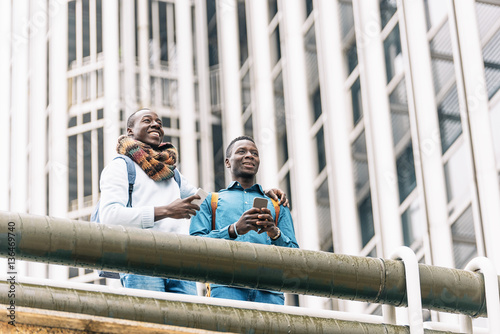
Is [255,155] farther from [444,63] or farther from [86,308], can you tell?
[444,63]

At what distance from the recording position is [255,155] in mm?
7039

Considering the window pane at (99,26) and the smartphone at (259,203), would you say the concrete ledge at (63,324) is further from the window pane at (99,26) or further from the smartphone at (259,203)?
the window pane at (99,26)

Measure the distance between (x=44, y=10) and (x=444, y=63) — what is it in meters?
17.0

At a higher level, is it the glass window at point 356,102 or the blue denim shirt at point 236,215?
the glass window at point 356,102

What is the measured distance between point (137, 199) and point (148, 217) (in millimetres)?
417

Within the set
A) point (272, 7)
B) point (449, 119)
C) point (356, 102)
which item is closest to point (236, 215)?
point (449, 119)

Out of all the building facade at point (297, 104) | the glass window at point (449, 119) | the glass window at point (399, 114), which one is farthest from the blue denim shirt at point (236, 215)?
the glass window at point (399, 114)

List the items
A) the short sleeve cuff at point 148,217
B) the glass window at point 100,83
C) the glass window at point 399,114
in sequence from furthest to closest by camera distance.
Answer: the glass window at point 100,83 < the glass window at point 399,114 < the short sleeve cuff at point 148,217

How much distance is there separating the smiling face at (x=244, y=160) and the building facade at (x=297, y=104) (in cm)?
1346

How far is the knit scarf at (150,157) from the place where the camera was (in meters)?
7.09

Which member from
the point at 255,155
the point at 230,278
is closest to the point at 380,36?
the point at 255,155

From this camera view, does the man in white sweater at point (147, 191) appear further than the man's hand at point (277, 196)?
No

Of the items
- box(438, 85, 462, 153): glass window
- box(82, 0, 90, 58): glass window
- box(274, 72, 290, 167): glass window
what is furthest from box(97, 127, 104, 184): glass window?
box(438, 85, 462, 153): glass window

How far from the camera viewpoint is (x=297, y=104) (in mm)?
28922
